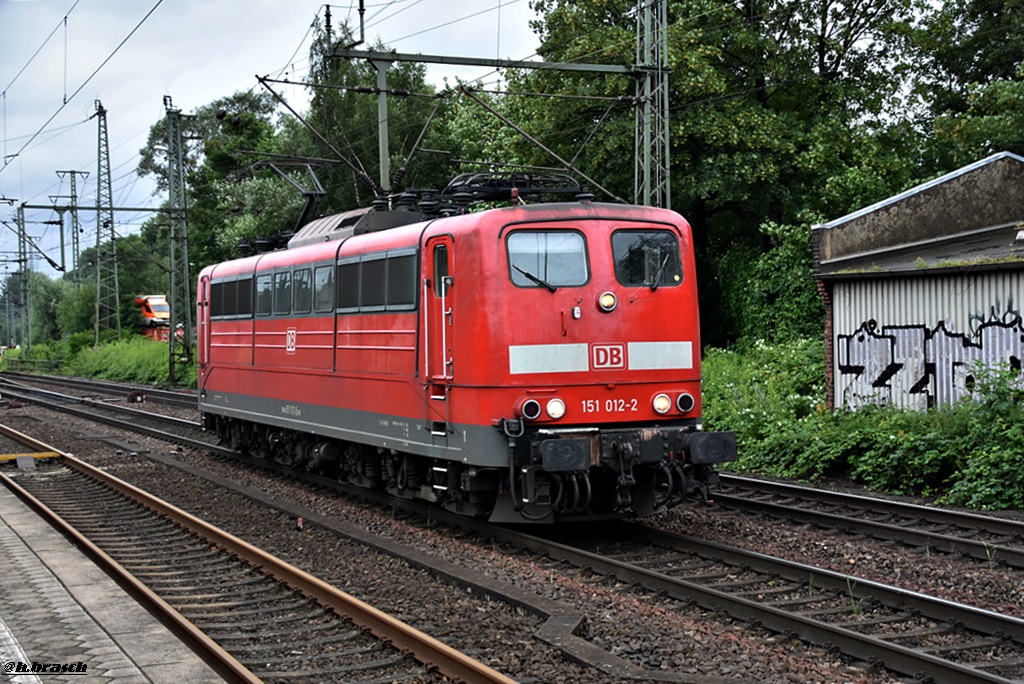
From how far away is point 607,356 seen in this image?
11.2m

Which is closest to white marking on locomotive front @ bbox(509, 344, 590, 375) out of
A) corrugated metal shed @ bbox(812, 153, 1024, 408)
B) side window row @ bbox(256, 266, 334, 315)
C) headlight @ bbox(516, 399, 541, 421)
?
headlight @ bbox(516, 399, 541, 421)

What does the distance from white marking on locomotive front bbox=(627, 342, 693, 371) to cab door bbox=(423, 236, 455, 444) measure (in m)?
1.78

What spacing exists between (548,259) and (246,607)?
4281mm

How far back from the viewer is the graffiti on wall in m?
15.2

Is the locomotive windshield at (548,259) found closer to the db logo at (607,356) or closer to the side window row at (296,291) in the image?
the db logo at (607,356)

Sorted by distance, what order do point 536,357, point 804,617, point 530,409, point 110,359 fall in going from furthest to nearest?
point 110,359 < point 536,357 < point 530,409 < point 804,617

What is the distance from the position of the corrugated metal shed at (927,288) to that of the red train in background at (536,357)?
17.8 ft

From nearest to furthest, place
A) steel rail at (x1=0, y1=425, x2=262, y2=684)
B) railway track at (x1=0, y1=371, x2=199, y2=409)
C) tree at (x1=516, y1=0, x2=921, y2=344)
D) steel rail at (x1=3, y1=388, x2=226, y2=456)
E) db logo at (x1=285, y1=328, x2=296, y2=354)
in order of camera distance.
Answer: steel rail at (x1=0, y1=425, x2=262, y2=684)
db logo at (x1=285, y1=328, x2=296, y2=354)
steel rail at (x1=3, y1=388, x2=226, y2=456)
tree at (x1=516, y1=0, x2=921, y2=344)
railway track at (x1=0, y1=371, x2=199, y2=409)

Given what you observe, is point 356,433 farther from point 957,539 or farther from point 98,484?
point 957,539

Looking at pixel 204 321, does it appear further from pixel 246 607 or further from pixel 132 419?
pixel 246 607

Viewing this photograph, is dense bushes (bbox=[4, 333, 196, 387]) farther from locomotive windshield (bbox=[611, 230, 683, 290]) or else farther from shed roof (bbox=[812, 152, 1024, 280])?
locomotive windshield (bbox=[611, 230, 683, 290])

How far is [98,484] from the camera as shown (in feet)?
56.0

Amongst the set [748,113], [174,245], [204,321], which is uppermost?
[748,113]

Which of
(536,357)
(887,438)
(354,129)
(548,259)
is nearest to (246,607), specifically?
(536,357)
